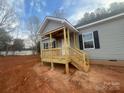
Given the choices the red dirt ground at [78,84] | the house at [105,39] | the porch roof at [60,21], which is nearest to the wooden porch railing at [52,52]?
the porch roof at [60,21]

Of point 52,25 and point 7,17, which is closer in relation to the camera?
point 52,25

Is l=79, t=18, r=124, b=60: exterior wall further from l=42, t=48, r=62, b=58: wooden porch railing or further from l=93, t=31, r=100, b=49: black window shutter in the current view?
l=42, t=48, r=62, b=58: wooden porch railing

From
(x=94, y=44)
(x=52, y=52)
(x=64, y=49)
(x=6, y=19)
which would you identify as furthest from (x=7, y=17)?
(x=94, y=44)

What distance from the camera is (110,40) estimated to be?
8.16 metres

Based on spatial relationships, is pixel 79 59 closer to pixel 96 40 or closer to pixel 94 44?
pixel 94 44

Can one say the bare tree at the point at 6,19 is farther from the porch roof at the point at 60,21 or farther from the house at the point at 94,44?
the house at the point at 94,44

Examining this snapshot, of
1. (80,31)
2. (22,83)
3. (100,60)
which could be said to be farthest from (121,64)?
(22,83)

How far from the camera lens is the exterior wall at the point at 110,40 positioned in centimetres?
760

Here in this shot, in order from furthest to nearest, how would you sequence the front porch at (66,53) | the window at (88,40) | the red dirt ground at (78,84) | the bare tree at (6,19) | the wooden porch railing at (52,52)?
the bare tree at (6,19) → the wooden porch railing at (52,52) → the window at (88,40) → the front porch at (66,53) → the red dirt ground at (78,84)

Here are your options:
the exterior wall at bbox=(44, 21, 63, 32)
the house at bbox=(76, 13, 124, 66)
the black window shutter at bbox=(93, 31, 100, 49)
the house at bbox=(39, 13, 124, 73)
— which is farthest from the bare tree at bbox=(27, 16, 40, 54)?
the black window shutter at bbox=(93, 31, 100, 49)

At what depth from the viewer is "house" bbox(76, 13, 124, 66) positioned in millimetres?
7637

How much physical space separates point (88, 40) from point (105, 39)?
163 centimetres

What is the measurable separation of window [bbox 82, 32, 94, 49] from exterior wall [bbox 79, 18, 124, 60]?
52cm

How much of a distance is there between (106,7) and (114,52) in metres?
31.3
